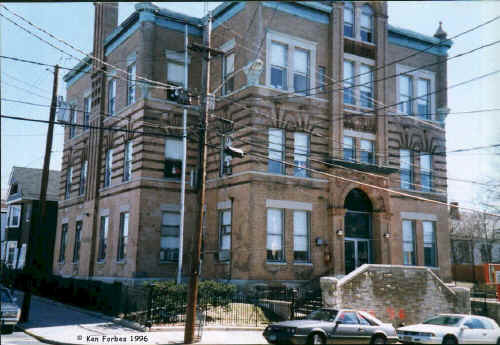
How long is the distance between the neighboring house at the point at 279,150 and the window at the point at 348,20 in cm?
6

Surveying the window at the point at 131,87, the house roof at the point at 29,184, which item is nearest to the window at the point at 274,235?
the window at the point at 131,87

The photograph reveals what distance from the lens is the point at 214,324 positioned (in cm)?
2119

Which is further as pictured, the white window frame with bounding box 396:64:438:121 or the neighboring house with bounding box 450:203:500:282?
the neighboring house with bounding box 450:203:500:282

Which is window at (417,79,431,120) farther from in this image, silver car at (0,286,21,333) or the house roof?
the house roof

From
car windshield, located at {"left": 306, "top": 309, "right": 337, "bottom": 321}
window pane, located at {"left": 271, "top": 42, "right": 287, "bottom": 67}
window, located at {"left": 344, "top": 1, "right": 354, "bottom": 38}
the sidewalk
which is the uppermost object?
window, located at {"left": 344, "top": 1, "right": 354, "bottom": 38}

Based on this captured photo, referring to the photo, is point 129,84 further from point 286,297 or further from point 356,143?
point 286,297

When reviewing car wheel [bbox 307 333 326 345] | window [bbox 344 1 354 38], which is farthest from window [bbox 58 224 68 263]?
car wheel [bbox 307 333 326 345]

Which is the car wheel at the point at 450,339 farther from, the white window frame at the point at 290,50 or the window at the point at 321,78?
the window at the point at 321,78

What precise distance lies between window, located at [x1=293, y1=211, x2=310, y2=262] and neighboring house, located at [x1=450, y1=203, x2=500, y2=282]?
95.3ft

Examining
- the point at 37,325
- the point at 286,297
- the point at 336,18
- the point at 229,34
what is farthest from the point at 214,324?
the point at 336,18

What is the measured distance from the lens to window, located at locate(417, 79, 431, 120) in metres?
33.5

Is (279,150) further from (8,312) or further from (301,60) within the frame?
(8,312)

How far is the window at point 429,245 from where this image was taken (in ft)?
105

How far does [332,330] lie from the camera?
1723cm
